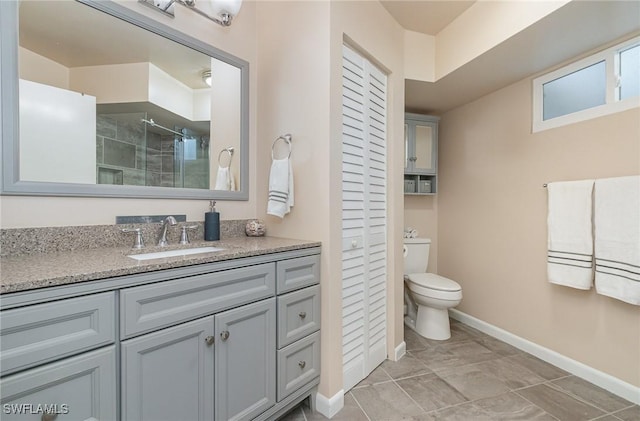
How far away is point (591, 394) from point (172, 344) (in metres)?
2.35

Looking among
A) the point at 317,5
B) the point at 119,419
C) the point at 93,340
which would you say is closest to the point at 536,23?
the point at 317,5

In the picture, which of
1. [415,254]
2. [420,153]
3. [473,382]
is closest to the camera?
[473,382]

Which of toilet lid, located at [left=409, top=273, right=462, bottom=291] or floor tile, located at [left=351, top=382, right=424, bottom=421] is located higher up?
toilet lid, located at [left=409, top=273, right=462, bottom=291]

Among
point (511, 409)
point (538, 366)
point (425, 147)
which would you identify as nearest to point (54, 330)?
point (511, 409)

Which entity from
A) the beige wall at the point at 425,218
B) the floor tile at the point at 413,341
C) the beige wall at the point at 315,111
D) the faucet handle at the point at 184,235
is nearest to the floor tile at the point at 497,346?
the floor tile at the point at 413,341

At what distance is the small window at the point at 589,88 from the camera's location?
1.71 metres

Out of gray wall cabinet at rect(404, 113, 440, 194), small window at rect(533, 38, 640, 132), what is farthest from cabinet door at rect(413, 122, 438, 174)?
small window at rect(533, 38, 640, 132)

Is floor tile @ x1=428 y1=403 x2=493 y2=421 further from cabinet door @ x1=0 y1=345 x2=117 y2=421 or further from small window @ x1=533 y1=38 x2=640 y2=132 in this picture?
small window @ x1=533 y1=38 x2=640 y2=132

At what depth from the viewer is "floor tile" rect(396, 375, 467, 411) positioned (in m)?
1.62

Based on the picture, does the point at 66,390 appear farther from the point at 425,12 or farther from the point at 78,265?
the point at 425,12

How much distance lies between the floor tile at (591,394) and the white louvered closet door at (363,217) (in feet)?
3.66

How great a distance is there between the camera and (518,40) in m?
1.75

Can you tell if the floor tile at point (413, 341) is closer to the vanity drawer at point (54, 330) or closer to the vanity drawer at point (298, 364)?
the vanity drawer at point (298, 364)

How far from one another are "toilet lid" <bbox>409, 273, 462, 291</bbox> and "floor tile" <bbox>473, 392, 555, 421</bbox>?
79 centimetres
